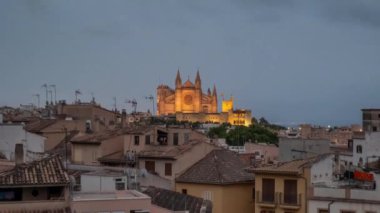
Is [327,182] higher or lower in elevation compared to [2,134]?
lower

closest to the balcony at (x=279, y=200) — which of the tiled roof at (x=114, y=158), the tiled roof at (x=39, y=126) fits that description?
the tiled roof at (x=114, y=158)

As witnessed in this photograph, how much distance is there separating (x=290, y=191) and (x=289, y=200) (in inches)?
18.1

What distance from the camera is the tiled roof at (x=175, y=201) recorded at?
30062 mm

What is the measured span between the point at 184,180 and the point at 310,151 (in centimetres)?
988

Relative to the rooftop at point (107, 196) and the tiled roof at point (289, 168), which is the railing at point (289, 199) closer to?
the tiled roof at point (289, 168)

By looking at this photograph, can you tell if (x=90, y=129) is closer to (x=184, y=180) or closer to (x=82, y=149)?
(x=82, y=149)

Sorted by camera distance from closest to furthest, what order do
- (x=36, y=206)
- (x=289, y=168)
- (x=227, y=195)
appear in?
(x=36, y=206)
(x=289, y=168)
(x=227, y=195)

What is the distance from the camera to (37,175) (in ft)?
73.4

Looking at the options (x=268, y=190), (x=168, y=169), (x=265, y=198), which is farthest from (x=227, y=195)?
(x=168, y=169)

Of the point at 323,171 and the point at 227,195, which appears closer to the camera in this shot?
the point at 323,171

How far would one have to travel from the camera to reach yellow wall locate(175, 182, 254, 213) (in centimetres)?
3653

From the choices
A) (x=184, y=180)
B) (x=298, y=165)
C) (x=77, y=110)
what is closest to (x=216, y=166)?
(x=184, y=180)

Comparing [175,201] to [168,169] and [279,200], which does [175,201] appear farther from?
[168,169]

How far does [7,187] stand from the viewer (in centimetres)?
2164
